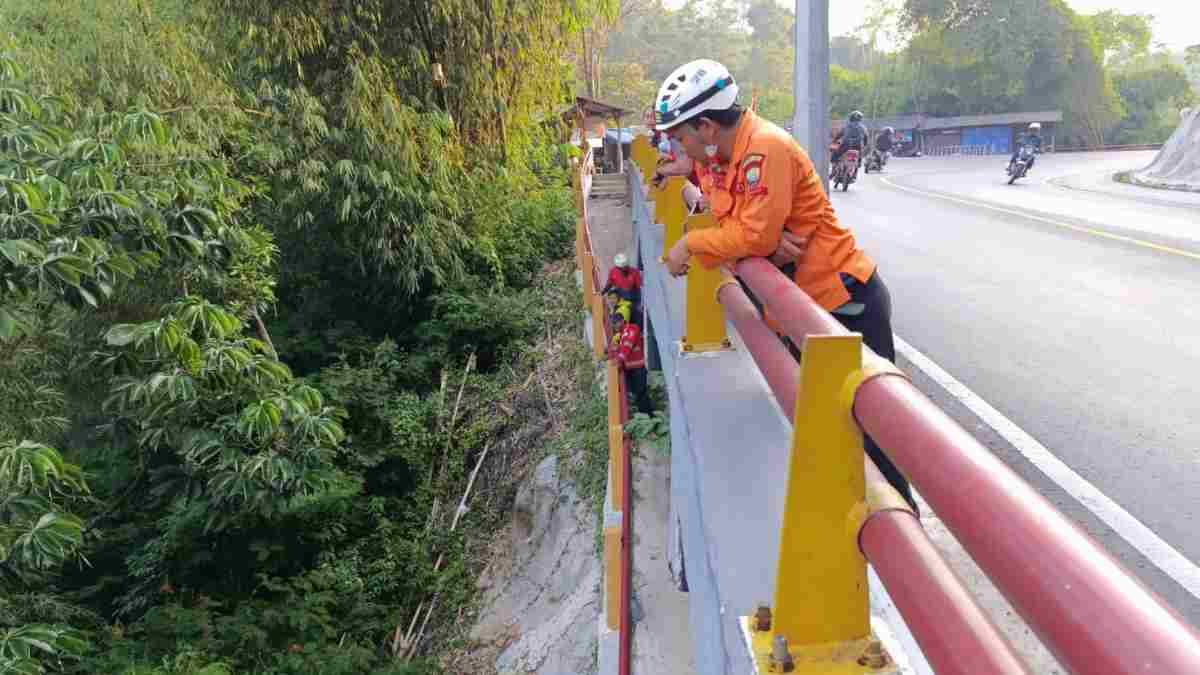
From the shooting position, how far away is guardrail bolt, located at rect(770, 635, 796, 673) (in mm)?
1528

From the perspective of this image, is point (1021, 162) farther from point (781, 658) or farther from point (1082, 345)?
point (781, 658)

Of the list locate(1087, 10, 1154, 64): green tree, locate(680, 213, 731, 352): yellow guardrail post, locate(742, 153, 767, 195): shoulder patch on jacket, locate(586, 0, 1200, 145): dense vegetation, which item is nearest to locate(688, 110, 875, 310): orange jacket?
locate(742, 153, 767, 195): shoulder patch on jacket

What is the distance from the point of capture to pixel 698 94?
304cm

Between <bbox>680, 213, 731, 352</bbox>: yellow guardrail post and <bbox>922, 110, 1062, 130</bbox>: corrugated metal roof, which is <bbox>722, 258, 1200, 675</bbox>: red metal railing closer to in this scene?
<bbox>680, 213, 731, 352</bbox>: yellow guardrail post

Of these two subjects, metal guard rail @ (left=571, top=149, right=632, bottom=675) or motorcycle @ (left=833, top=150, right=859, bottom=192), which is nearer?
metal guard rail @ (left=571, top=149, right=632, bottom=675)

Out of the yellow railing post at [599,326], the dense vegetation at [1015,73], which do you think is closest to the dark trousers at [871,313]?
the yellow railing post at [599,326]

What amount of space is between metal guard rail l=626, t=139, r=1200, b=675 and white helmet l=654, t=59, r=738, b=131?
5.98 ft

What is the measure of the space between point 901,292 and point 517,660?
5110 mm

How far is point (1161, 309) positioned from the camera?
705 cm

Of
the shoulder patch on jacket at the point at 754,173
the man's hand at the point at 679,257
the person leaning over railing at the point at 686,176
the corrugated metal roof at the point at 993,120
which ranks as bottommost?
the corrugated metal roof at the point at 993,120

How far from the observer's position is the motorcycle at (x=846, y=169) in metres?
18.5

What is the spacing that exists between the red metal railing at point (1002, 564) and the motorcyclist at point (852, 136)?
18070mm

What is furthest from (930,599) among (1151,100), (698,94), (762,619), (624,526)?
(1151,100)

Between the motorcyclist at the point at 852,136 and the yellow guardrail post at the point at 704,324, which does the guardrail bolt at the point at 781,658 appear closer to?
the yellow guardrail post at the point at 704,324
